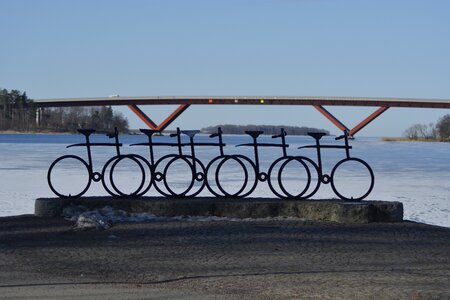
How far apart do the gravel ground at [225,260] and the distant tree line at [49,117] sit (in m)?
67.5

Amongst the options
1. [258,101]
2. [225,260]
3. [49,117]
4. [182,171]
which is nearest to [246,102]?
[258,101]

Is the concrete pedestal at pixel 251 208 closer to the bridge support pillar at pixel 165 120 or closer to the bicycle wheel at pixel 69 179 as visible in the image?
the bicycle wheel at pixel 69 179

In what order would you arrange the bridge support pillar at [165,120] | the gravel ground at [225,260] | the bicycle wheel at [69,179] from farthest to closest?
the bridge support pillar at [165,120]
the bicycle wheel at [69,179]
the gravel ground at [225,260]

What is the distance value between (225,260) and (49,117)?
8274 cm

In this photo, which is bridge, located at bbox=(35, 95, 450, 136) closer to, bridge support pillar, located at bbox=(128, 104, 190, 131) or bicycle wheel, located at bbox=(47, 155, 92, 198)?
bridge support pillar, located at bbox=(128, 104, 190, 131)

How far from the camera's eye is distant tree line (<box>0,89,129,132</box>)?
7881 cm

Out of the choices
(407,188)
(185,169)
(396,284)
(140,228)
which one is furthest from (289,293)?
(185,169)

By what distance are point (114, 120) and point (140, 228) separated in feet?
245

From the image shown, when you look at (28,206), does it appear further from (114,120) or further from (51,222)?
(114,120)

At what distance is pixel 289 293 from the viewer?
15.2ft

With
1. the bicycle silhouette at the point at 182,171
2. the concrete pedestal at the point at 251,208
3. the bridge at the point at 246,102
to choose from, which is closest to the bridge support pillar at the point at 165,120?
the bridge at the point at 246,102

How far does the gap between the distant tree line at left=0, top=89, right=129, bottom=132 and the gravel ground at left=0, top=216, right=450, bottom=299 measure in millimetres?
67473

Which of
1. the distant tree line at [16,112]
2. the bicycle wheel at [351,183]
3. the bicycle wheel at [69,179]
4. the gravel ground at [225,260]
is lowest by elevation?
the bicycle wheel at [351,183]

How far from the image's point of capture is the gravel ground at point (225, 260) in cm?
469
